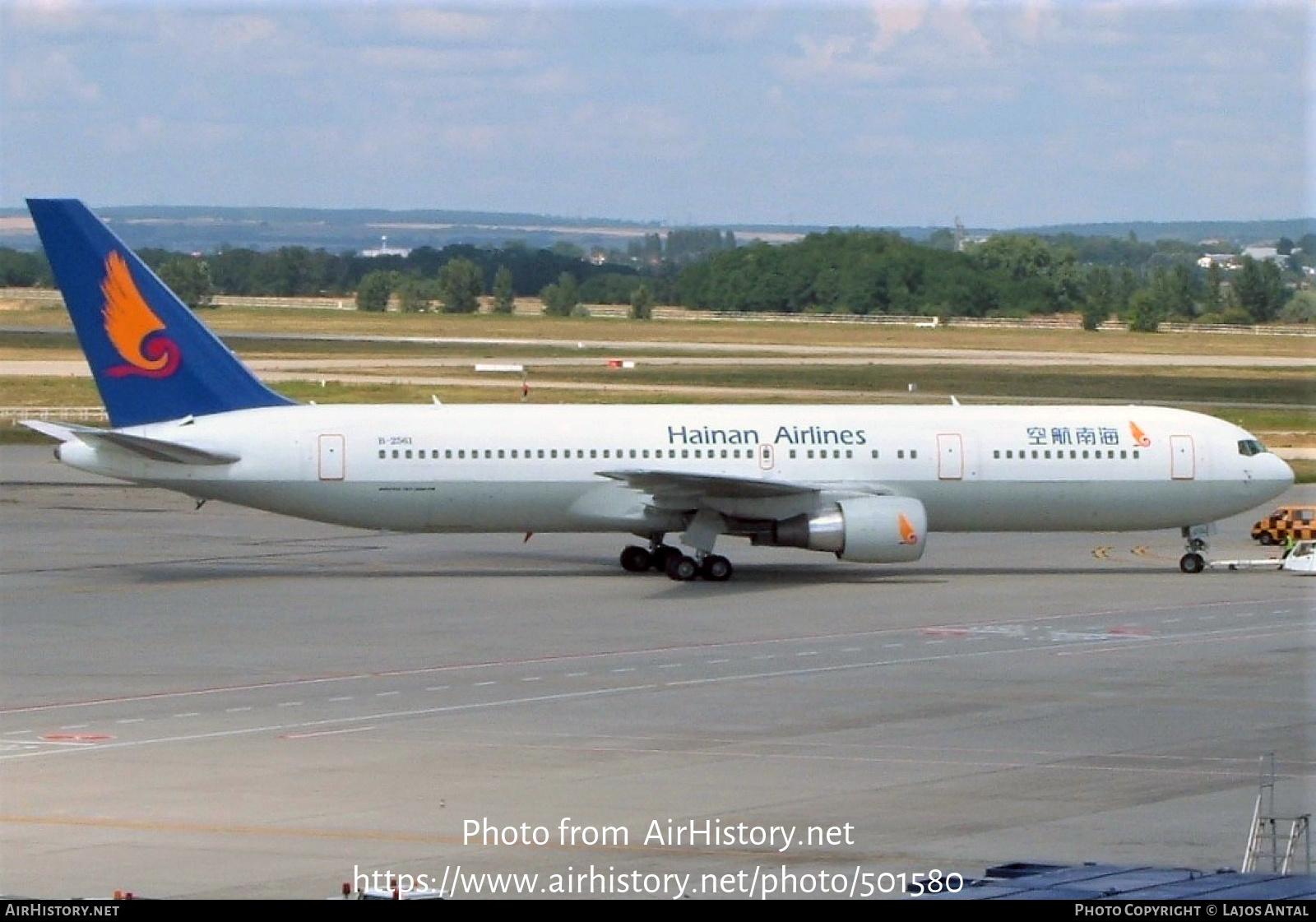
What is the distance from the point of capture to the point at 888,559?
44344 mm

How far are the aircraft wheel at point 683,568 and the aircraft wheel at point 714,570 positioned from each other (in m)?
0.17

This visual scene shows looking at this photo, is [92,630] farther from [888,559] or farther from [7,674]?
[888,559]

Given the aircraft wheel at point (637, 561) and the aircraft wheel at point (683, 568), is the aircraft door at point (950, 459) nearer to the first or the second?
the aircraft wheel at point (683, 568)

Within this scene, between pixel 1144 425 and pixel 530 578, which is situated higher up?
pixel 1144 425

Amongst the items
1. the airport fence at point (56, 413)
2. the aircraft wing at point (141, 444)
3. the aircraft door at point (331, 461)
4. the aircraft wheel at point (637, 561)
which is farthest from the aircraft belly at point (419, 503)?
the airport fence at point (56, 413)

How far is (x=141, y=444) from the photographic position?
143ft

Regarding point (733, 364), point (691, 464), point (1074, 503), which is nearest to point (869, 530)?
point (691, 464)

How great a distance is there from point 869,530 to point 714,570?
3341 mm

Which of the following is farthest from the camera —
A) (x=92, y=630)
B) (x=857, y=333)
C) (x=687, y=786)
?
(x=857, y=333)

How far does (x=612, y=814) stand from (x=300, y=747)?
5.73 metres

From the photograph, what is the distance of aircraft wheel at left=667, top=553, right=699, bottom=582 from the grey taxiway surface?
40 cm

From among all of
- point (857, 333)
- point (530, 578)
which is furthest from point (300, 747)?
point (857, 333)

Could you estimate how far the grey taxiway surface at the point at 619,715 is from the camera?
20.6 m

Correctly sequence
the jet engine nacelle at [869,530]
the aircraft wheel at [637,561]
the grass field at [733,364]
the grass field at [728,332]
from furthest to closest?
the grass field at [728,332] → the grass field at [733,364] → the aircraft wheel at [637,561] → the jet engine nacelle at [869,530]
